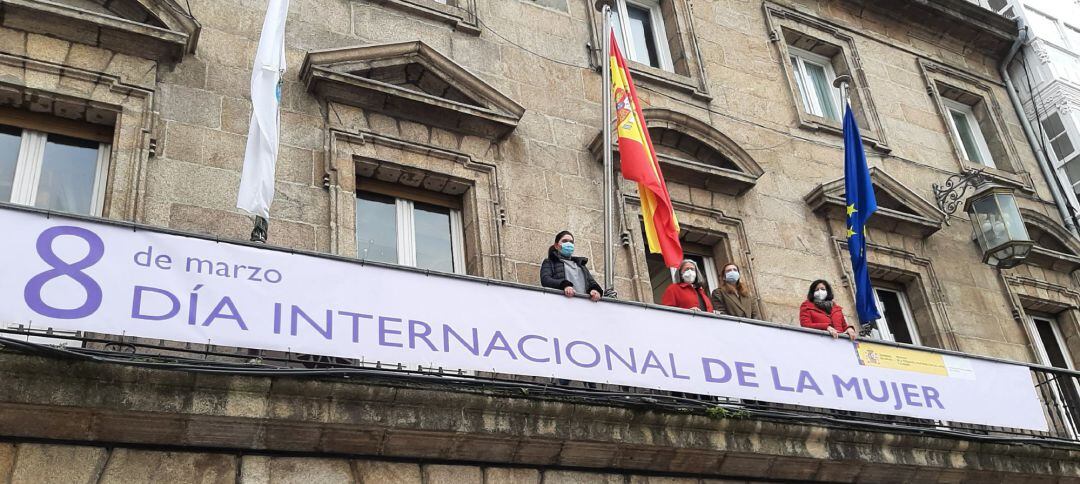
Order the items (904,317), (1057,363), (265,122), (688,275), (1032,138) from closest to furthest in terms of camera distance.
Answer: (265,122) < (688,275) < (904,317) < (1057,363) < (1032,138)

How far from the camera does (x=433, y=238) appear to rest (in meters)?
10.5

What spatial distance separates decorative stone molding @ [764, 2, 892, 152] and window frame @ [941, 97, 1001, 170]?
1.65 metres

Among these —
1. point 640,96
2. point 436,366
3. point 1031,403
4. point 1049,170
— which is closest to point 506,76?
point 640,96

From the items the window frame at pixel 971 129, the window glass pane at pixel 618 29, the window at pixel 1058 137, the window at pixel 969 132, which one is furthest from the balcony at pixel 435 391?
the window at pixel 1058 137

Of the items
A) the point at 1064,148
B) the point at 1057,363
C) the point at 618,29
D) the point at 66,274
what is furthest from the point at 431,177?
the point at 1064,148

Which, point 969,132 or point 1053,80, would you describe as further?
point 969,132

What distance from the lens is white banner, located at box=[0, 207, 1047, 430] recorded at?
690cm

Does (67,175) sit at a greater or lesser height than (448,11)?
lesser

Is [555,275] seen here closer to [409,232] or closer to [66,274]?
[409,232]

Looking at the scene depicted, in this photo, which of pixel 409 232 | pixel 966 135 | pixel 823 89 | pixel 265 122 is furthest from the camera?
pixel 966 135

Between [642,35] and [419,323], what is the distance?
7310mm

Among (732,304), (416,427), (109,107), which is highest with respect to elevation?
(109,107)

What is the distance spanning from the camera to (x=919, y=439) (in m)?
10.0

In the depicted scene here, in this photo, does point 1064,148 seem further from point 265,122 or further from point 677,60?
point 265,122
